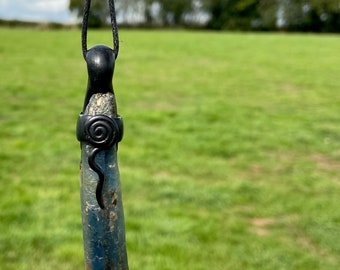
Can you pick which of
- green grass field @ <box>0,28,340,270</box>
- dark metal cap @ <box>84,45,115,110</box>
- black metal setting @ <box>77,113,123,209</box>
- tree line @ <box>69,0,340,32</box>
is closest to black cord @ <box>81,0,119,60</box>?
dark metal cap @ <box>84,45,115,110</box>

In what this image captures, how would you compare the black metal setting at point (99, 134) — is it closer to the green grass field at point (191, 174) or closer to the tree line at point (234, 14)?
the green grass field at point (191, 174)

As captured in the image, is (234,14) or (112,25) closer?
(112,25)

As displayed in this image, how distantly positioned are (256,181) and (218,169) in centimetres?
56

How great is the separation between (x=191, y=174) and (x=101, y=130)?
4.39 meters

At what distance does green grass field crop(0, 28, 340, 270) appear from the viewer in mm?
4129

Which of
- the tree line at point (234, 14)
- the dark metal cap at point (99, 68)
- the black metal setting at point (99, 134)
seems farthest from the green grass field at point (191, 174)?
the tree line at point (234, 14)

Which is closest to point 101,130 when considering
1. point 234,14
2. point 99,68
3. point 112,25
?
point 99,68

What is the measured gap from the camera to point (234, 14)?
191 feet

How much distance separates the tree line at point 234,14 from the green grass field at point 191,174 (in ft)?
114

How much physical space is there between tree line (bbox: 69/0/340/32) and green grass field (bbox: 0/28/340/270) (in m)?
34.6

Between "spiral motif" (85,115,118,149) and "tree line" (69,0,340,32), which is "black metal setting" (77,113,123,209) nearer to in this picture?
"spiral motif" (85,115,118,149)

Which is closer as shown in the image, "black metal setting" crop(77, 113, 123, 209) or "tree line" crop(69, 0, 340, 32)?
"black metal setting" crop(77, 113, 123, 209)

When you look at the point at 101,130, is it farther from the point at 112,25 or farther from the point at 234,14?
the point at 234,14

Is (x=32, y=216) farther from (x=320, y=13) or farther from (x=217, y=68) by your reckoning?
(x=320, y=13)
